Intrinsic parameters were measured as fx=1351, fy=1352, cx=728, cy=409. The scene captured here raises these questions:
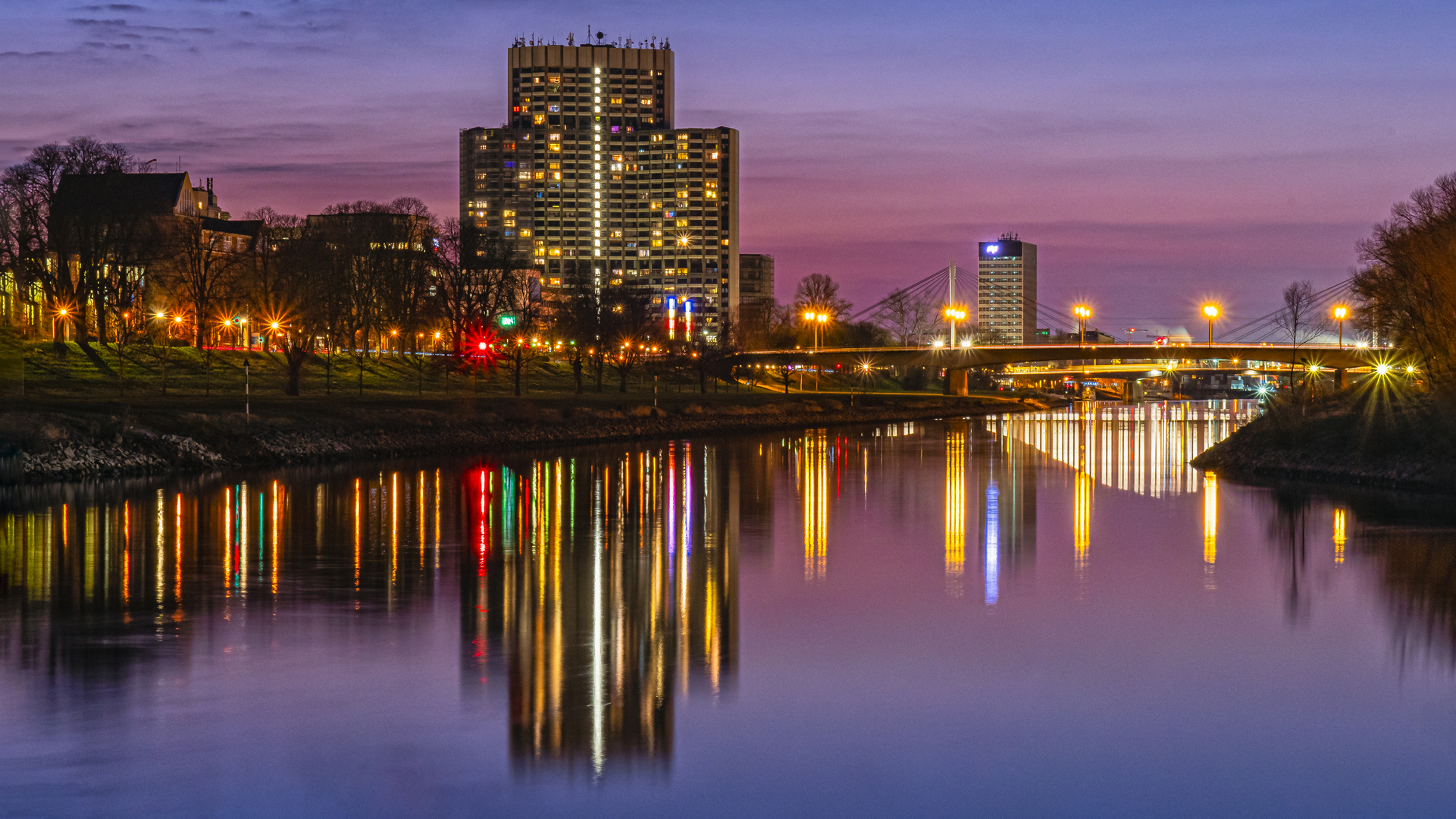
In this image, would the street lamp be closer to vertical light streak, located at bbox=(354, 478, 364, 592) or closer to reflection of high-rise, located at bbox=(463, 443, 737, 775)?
vertical light streak, located at bbox=(354, 478, 364, 592)

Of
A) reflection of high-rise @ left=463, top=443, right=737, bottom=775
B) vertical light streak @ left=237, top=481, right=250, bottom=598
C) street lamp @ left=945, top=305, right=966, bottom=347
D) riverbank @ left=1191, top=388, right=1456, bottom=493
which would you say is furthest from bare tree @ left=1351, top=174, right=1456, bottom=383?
street lamp @ left=945, top=305, right=966, bottom=347

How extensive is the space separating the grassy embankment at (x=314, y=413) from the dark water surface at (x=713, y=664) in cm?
999

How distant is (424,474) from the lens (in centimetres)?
4272

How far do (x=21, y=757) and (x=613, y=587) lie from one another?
10.1 metres

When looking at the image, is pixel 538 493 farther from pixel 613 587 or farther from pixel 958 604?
pixel 958 604

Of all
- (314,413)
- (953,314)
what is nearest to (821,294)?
(953,314)

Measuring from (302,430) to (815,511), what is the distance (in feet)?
81.3

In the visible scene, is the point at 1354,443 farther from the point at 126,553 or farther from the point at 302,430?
the point at 126,553

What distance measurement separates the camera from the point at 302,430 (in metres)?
50.2

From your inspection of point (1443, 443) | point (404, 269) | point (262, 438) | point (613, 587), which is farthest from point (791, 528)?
point (404, 269)

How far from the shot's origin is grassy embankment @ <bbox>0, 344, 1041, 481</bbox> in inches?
1588

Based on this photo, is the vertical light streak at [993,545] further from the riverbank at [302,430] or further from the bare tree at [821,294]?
the bare tree at [821,294]

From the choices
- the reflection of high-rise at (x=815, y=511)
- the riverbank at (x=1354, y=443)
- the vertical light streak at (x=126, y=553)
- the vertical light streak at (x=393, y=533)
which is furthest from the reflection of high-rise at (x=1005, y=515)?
the vertical light streak at (x=126, y=553)

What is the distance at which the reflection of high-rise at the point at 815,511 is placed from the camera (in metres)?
23.3
